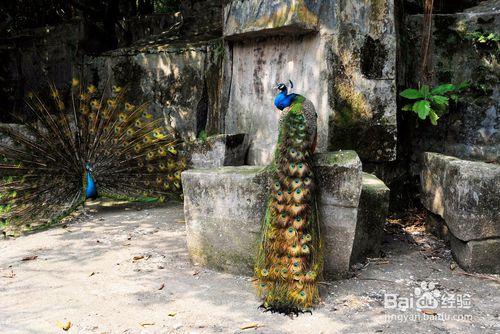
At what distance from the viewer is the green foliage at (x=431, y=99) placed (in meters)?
5.45

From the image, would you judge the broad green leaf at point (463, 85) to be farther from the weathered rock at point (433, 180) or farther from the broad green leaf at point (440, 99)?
the weathered rock at point (433, 180)

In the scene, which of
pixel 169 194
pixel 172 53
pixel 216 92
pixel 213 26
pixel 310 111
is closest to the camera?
pixel 310 111

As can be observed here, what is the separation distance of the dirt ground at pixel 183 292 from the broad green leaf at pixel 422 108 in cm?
137

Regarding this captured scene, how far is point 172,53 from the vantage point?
7641 millimetres

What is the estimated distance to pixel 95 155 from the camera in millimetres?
6340

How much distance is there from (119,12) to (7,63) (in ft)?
8.45

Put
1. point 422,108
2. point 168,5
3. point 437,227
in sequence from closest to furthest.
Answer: point 437,227
point 422,108
point 168,5

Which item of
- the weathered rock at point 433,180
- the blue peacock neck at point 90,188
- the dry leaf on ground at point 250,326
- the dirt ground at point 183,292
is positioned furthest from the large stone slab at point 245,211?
the blue peacock neck at point 90,188

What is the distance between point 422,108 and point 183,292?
3357 mm

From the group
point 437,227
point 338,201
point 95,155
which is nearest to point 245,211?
point 338,201

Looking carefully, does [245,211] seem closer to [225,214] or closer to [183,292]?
[225,214]

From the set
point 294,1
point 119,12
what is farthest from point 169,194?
point 119,12

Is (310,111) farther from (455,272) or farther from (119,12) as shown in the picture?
(119,12)

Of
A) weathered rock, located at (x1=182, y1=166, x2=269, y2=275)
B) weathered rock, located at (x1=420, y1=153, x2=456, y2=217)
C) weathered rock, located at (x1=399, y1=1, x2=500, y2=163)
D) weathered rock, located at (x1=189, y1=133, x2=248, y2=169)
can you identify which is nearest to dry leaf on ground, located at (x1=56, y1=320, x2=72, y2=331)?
weathered rock, located at (x1=182, y1=166, x2=269, y2=275)
